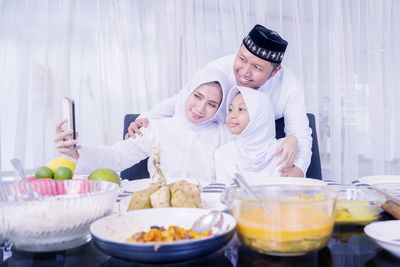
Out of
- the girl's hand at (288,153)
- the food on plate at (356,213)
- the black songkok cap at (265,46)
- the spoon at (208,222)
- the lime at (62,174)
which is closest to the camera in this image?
the spoon at (208,222)

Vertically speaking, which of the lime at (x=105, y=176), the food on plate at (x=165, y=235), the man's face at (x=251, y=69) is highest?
the man's face at (x=251, y=69)

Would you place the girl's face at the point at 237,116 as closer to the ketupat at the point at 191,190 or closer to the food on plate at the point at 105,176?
the food on plate at the point at 105,176

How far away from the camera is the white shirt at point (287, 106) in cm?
184

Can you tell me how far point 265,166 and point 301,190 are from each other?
1252 millimetres

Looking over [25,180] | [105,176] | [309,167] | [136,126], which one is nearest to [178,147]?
[136,126]

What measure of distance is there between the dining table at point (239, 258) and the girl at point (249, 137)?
1.21 m

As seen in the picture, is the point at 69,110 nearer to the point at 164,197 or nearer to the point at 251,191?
the point at 164,197

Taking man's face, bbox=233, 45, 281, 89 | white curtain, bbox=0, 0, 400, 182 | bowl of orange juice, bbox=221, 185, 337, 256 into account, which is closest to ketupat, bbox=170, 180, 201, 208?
bowl of orange juice, bbox=221, 185, 337, 256

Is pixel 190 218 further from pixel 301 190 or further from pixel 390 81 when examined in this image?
pixel 390 81

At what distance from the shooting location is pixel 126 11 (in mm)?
2666

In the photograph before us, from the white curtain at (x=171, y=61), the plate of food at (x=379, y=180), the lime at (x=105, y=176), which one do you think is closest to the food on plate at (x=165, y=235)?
the lime at (x=105, y=176)

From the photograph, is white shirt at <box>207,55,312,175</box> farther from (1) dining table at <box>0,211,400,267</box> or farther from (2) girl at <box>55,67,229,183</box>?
(1) dining table at <box>0,211,400,267</box>

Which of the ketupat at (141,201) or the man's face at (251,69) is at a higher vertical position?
the man's face at (251,69)

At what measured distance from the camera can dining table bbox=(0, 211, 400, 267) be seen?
565mm
